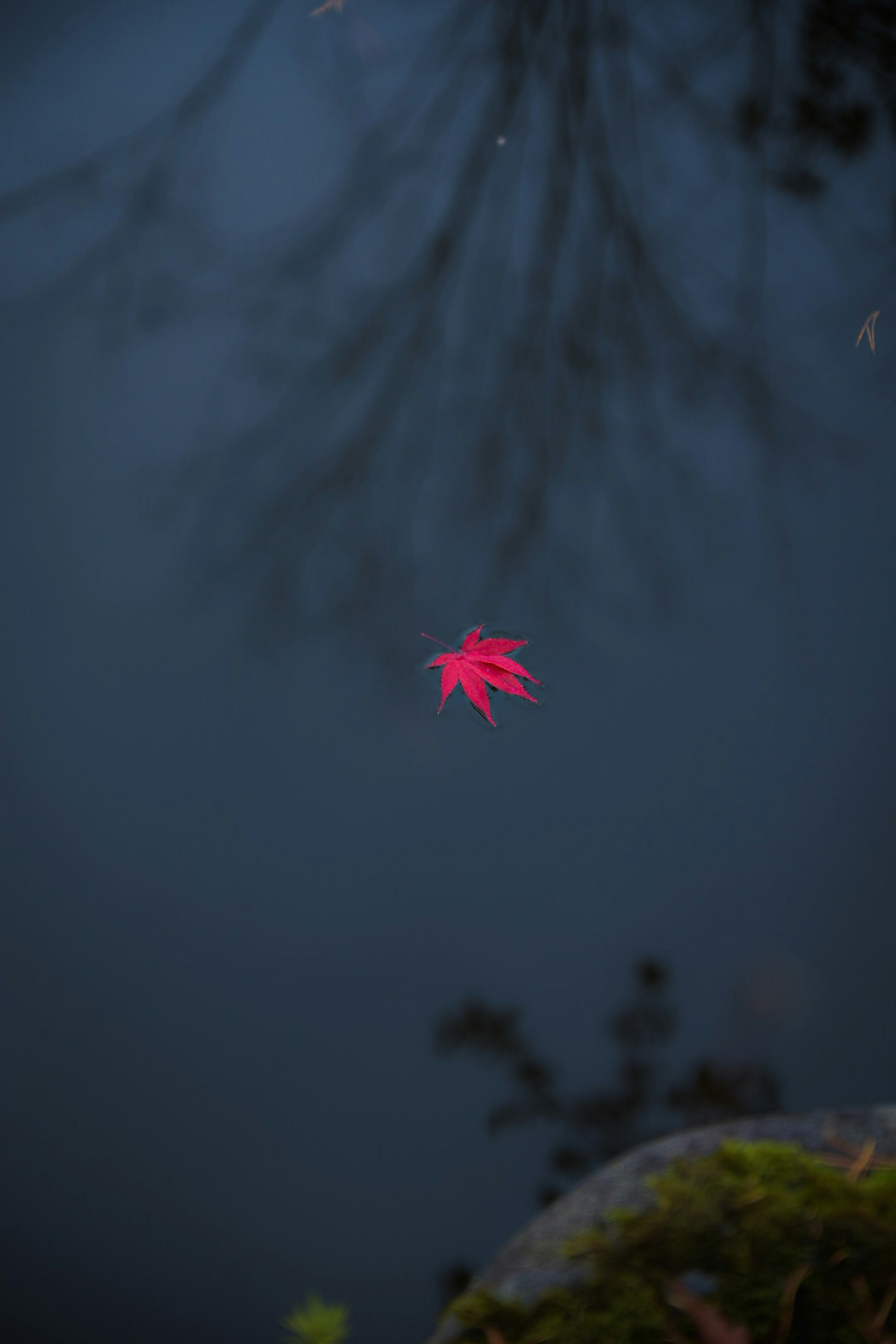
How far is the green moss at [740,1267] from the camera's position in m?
Answer: 0.60

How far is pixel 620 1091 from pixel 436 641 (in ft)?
2.42

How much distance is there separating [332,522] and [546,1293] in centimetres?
120

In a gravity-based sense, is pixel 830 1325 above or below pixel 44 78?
below

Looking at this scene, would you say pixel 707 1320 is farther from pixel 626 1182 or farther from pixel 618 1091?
pixel 618 1091

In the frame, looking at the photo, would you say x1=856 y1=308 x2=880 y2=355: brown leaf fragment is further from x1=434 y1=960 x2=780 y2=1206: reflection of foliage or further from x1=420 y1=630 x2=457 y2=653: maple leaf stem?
x1=434 y1=960 x2=780 y2=1206: reflection of foliage

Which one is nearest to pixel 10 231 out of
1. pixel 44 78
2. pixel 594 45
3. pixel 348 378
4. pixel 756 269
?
pixel 44 78

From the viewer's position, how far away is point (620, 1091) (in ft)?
3.57

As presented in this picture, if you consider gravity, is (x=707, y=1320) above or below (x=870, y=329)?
below

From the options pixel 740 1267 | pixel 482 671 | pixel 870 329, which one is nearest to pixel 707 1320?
pixel 740 1267

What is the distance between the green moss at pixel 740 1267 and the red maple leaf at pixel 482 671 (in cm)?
74

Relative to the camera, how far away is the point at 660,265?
1564 millimetres

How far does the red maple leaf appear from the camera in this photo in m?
1.31

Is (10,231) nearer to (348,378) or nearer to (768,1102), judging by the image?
(348,378)

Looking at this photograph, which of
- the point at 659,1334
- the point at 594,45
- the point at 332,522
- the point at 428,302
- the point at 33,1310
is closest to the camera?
the point at 659,1334
